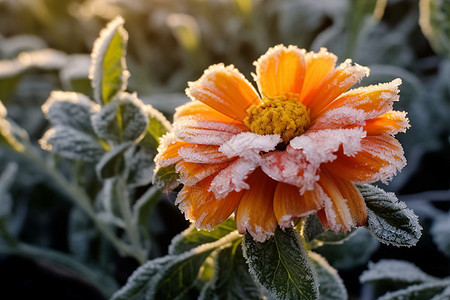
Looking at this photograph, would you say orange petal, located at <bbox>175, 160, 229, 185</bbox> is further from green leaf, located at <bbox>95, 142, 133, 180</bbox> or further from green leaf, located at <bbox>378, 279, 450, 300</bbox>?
green leaf, located at <bbox>378, 279, 450, 300</bbox>

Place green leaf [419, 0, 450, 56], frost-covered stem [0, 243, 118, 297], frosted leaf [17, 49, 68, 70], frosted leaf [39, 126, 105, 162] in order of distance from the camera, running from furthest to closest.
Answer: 1. frosted leaf [17, 49, 68, 70]
2. frost-covered stem [0, 243, 118, 297]
3. green leaf [419, 0, 450, 56]
4. frosted leaf [39, 126, 105, 162]

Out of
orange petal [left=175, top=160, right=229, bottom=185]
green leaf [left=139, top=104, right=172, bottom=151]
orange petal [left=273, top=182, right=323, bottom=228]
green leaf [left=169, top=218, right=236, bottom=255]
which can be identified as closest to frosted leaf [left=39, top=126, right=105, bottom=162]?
green leaf [left=139, top=104, right=172, bottom=151]

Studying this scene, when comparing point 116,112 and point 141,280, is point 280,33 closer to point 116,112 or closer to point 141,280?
point 116,112

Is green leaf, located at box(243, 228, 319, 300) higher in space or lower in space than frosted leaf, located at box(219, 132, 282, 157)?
lower

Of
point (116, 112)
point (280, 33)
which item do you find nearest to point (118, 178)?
point (116, 112)

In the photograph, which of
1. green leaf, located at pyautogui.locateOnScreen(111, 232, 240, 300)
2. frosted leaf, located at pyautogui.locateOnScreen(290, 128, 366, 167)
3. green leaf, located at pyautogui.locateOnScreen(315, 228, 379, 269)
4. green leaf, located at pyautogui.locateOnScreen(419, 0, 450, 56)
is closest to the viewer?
frosted leaf, located at pyautogui.locateOnScreen(290, 128, 366, 167)

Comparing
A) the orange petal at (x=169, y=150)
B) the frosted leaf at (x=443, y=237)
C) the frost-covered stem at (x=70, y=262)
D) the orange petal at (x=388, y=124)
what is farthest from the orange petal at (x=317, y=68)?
the frost-covered stem at (x=70, y=262)
